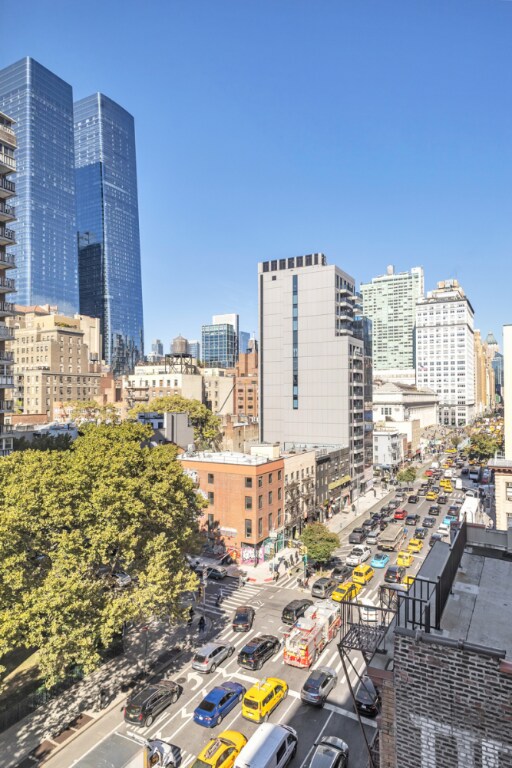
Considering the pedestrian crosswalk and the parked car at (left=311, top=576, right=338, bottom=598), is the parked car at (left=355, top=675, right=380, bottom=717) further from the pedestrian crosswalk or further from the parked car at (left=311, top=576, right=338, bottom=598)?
the pedestrian crosswalk

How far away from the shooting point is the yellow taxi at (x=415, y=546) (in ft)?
169

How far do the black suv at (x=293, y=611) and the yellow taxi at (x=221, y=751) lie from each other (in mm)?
13447

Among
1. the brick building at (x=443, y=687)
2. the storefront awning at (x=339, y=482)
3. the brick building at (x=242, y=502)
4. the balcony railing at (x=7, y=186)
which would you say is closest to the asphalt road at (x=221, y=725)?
the brick building at (x=443, y=687)

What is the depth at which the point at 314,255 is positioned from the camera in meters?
93.3

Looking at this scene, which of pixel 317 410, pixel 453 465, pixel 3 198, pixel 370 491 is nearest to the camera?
pixel 3 198

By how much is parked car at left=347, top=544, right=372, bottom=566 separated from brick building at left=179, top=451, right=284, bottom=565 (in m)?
8.84

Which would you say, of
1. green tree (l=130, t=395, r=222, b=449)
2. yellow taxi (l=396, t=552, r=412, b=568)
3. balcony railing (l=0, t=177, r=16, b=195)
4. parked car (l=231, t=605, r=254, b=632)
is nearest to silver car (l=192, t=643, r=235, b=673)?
parked car (l=231, t=605, r=254, b=632)

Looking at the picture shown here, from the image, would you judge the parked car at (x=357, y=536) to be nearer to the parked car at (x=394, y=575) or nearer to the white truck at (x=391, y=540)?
the white truck at (x=391, y=540)

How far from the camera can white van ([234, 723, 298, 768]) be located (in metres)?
18.7

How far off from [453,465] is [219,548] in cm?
8378

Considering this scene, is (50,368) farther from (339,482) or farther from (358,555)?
(358,555)

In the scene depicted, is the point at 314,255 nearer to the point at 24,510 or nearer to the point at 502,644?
the point at 24,510

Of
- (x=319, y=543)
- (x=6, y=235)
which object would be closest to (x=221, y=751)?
(x=319, y=543)

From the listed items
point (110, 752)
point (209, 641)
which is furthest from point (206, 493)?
point (110, 752)
